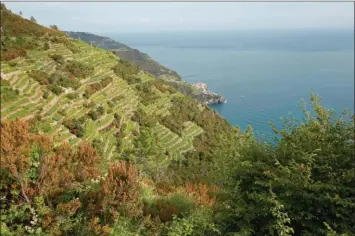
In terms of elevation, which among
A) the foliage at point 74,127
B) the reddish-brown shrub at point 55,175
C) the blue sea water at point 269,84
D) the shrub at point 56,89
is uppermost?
the shrub at point 56,89

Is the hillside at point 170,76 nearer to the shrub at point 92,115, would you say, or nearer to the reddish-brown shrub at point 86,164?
the shrub at point 92,115

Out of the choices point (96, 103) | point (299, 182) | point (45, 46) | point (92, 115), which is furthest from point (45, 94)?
point (299, 182)

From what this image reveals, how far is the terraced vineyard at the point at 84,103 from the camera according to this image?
27312mm

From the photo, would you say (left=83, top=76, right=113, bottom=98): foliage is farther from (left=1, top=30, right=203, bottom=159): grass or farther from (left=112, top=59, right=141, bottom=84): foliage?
(left=112, top=59, right=141, bottom=84): foliage

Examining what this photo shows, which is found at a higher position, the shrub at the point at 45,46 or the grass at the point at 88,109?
the shrub at the point at 45,46

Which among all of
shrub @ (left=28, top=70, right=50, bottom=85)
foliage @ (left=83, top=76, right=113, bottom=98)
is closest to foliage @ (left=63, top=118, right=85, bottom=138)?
shrub @ (left=28, top=70, right=50, bottom=85)

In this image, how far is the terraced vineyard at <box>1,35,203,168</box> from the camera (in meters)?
27.3

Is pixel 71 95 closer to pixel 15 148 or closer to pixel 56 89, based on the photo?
pixel 56 89

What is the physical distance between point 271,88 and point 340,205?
418 feet

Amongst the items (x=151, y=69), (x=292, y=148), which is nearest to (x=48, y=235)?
(x=292, y=148)

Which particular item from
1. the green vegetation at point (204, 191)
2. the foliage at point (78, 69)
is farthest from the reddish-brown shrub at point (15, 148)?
the foliage at point (78, 69)

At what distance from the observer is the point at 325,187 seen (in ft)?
19.4

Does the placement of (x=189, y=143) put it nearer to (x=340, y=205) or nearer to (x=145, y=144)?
(x=145, y=144)

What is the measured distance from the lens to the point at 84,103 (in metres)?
33.1
